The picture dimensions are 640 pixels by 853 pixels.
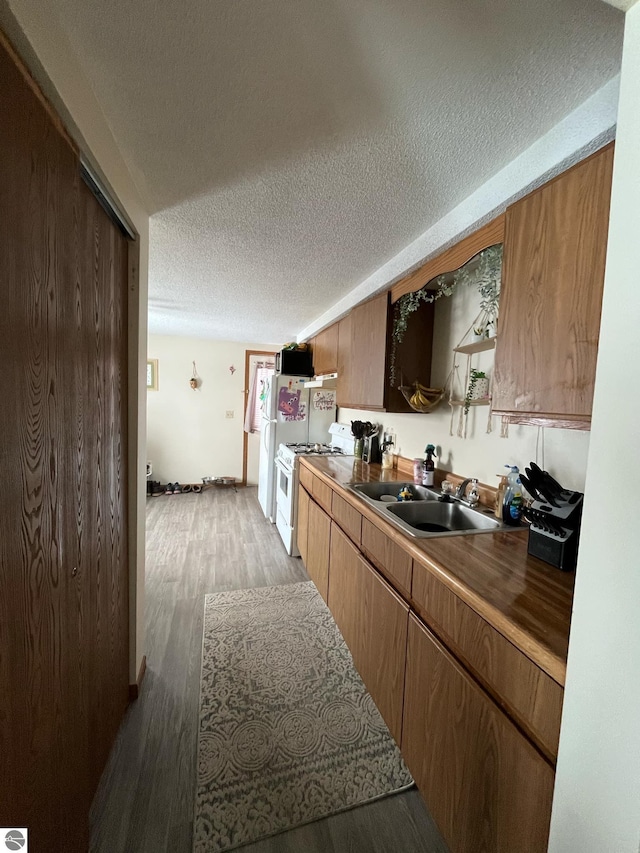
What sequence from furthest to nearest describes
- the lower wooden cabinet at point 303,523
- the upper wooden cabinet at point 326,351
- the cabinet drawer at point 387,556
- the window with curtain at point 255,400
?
1. the window with curtain at point 255,400
2. the upper wooden cabinet at point 326,351
3. the lower wooden cabinet at point 303,523
4. the cabinet drawer at point 387,556

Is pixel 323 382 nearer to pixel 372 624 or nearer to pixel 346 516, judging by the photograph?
pixel 346 516

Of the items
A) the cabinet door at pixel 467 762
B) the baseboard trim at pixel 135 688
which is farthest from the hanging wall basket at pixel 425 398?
the baseboard trim at pixel 135 688

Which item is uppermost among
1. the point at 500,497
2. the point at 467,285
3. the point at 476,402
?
the point at 467,285

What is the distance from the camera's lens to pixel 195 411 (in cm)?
475

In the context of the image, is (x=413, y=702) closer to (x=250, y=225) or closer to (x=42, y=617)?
(x=42, y=617)

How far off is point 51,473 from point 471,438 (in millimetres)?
1797

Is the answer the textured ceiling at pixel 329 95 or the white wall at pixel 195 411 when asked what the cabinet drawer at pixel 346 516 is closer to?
the textured ceiling at pixel 329 95

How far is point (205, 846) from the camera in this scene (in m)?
0.99

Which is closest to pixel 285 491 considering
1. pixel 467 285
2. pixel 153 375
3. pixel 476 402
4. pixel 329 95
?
pixel 476 402

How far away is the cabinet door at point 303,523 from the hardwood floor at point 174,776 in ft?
0.79

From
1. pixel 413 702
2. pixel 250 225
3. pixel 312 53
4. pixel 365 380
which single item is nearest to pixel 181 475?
pixel 365 380

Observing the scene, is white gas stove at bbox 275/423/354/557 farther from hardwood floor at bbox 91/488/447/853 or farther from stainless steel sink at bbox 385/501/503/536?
stainless steel sink at bbox 385/501/503/536

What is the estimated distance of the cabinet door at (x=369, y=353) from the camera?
2.10m

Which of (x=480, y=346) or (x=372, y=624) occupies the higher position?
(x=480, y=346)
